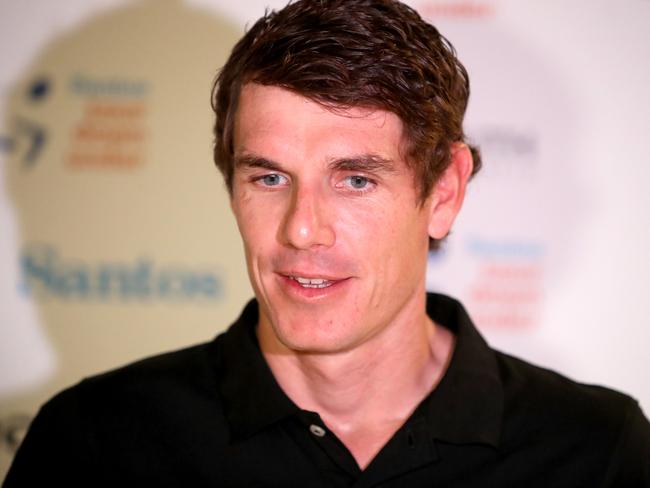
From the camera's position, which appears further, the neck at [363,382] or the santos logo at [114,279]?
the santos logo at [114,279]

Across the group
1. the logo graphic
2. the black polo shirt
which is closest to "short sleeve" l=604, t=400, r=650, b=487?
the black polo shirt

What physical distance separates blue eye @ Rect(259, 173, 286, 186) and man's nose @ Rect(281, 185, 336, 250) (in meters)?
0.06

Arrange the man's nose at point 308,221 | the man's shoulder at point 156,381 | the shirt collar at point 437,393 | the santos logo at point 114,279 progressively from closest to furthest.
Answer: the man's nose at point 308,221, the shirt collar at point 437,393, the man's shoulder at point 156,381, the santos logo at point 114,279

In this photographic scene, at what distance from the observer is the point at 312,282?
5.21 ft

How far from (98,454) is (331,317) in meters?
0.58

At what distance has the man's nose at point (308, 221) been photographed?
59.1 inches

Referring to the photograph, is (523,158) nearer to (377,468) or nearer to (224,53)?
(224,53)

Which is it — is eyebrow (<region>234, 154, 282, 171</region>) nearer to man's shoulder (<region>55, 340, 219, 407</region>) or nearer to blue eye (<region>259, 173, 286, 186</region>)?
blue eye (<region>259, 173, 286, 186</region>)

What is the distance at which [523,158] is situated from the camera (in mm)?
2670

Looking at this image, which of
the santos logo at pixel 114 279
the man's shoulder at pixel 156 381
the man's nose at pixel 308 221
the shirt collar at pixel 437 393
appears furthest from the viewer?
the santos logo at pixel 114 279

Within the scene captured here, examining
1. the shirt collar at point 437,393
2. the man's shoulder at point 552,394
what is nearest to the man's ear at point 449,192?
the shirt collar at point 437,393

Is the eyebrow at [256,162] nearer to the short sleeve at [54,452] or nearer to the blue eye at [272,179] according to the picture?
the blue eye at [272,179]

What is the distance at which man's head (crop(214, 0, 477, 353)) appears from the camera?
1523mm

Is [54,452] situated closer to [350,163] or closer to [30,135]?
[350,163]
